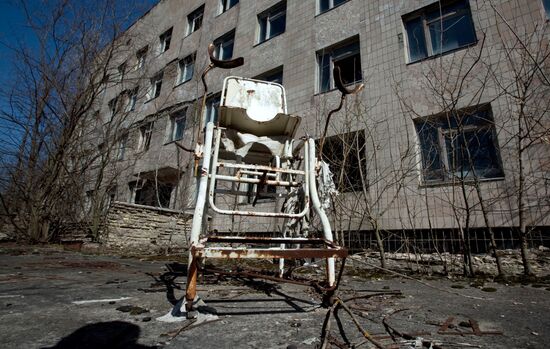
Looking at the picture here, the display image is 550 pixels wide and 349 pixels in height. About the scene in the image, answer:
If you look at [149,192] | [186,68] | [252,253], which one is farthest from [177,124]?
[252,253]

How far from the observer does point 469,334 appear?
49.5 inches

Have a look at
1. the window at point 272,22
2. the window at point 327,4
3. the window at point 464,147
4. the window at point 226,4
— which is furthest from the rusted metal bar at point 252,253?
the window at point 226,4

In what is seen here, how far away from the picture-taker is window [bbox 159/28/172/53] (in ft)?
45.0

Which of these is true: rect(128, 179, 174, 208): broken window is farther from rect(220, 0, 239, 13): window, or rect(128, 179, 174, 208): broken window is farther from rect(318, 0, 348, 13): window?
rect(318, 0, 348, 13): window

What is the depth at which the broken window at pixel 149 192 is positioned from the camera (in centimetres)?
1071

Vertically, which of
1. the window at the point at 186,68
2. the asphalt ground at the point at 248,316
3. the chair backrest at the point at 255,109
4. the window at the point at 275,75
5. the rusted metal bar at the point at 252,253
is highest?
the window at the point at 186,68

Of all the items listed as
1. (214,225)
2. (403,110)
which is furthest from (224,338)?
(214,225)

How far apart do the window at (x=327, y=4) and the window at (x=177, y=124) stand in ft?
20.6

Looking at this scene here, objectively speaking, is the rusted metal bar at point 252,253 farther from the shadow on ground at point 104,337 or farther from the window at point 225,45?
the window at point 225,45

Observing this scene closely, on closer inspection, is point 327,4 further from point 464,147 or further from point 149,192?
point 149,192

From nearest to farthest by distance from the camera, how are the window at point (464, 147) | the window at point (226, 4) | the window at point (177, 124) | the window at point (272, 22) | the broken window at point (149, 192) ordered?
the window at point (464, 147) → the window at point (272, 22) → the broken window at point (149, 192) → the window at point (177, 124) → the window at point (226, 4)

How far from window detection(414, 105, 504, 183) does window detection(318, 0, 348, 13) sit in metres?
4.61

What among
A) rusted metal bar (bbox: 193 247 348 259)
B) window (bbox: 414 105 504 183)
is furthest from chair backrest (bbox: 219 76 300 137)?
window (bbox: 414 105 504 183)

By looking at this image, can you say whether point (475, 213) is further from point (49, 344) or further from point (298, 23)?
point (298, 23)
